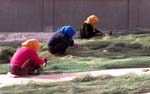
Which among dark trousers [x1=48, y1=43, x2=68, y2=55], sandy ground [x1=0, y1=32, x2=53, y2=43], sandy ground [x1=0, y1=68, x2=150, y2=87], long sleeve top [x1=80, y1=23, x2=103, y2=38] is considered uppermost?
long sleeve top [x1=80, y1=23, x2=103, y2=38]

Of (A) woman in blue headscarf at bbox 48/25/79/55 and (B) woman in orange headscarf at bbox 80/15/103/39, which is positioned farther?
(B) woman in orange headscarf at bbox 80/15/103/39

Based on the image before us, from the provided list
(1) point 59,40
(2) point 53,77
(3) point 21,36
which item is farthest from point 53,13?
(2) point 53,77

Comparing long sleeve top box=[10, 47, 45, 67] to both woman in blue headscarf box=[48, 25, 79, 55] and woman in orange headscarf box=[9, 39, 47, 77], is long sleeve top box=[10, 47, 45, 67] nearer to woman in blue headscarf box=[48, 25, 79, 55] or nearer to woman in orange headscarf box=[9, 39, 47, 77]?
woman in orange headscarf box=[9, 39, 47, 77]

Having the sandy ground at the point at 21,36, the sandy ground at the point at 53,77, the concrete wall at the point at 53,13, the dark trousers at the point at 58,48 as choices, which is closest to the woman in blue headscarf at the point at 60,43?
the dark trousers at the point at 58,48

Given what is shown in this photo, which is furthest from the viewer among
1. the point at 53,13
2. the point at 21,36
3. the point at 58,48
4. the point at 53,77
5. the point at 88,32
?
the point at 53,13

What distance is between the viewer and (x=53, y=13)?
2234 cm

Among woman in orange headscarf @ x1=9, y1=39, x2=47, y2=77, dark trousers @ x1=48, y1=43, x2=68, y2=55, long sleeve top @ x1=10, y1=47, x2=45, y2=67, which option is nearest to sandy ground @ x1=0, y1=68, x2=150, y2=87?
woman in orange headscarf @ x1=9, y1=39, x2=47, y2=77

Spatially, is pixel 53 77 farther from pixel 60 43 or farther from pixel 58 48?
pixel 60 43

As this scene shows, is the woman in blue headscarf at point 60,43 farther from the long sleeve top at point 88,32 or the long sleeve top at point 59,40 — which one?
the long sleeve top at point 88,32

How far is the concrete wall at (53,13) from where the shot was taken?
22281 millimetres

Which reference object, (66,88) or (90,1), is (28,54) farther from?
(90,1)

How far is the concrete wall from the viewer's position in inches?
877

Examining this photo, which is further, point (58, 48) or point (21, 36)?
point (21, 36)

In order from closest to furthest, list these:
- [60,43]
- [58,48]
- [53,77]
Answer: [53,77]
[58,48]
[60,43]
